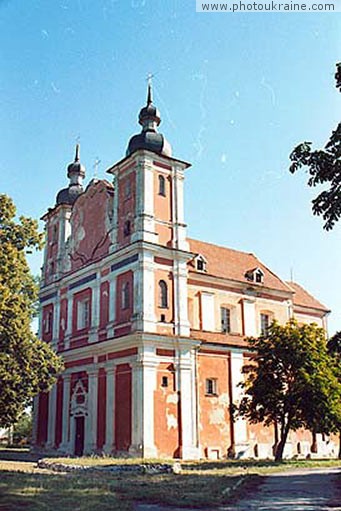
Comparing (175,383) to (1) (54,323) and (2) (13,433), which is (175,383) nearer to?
(1) (54,323)

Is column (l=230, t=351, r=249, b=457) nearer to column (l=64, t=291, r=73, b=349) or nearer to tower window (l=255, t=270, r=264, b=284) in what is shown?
tower window (l=255, t=270, r=264, b=284)

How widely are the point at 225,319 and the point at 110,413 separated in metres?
8.77

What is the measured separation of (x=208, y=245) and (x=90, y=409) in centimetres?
1257

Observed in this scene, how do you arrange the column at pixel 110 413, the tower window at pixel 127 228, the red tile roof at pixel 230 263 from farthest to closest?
the red tile roof at pixel 230 263, the tower window at pixel 127 228, the column at pixel 110 413

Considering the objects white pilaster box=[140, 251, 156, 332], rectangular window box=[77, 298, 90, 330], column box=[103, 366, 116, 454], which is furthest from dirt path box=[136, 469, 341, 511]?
rectangular window box=[77, 298, 90, 330]

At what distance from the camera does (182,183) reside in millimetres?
31625

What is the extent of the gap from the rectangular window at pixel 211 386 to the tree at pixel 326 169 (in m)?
19.3

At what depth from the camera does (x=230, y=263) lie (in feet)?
117

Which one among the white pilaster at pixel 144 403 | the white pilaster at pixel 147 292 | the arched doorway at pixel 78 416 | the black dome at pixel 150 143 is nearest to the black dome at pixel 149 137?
the black dome at pixel 150 143

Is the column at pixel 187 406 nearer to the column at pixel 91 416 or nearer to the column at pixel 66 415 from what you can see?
the column at pixel 91 416

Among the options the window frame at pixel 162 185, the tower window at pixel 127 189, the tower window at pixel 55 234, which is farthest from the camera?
the tower window at pixel 55 234

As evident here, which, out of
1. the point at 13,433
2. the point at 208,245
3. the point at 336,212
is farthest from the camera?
the point at 13,433

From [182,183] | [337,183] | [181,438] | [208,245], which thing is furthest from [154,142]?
[337,183]

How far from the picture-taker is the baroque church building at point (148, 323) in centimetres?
2716
